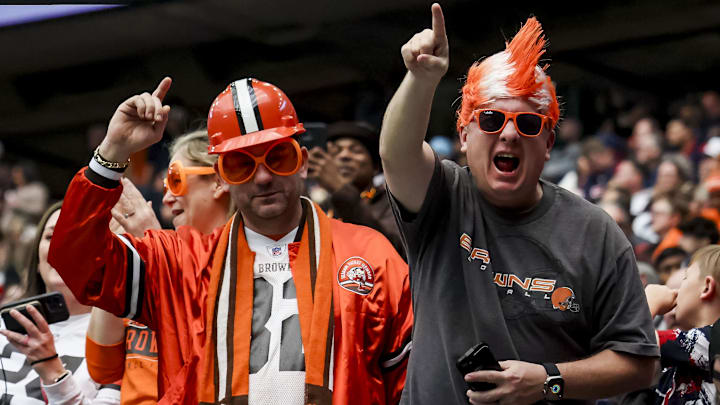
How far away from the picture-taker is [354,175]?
559 centimetres

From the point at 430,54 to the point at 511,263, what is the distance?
64cm

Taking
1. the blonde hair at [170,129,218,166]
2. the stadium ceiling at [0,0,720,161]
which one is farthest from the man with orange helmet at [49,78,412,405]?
the stadium ceiling at [0,0,720,161]

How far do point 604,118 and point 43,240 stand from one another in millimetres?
9206

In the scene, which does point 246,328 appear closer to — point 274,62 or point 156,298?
point 156,298

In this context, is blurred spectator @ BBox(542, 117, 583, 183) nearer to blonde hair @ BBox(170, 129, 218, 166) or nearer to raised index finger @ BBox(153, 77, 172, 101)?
blonde hair @ BBox(170, 129, 218, 166)

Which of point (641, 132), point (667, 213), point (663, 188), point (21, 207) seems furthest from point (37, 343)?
point (21, 207)

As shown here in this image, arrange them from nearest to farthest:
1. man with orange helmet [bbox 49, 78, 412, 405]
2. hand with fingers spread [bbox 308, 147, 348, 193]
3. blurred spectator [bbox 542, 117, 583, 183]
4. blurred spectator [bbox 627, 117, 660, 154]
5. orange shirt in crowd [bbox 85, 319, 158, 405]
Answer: man with orange helmet [bbox 49, 78, 412, 405] → orange shirt in crowd [bbox 85, 319, 158, 405] → hand with fingers spread [bbox 308, 147, 348, 193] → blurred spectator [bbox 627, 117, 660, 154] → blurred spectator [bbox 542, 117, 583, 183]

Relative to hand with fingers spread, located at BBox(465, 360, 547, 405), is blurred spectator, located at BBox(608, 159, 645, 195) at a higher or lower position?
higher

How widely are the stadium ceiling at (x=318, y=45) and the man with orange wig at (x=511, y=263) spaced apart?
27.3 feet

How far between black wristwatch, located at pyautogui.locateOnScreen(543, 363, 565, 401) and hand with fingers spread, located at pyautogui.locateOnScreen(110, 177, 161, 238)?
1.79m

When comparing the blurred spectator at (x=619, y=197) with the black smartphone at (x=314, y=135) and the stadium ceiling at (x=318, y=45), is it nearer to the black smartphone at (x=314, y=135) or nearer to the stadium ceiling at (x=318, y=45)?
the stadium ceiling at (x=318, y=45)

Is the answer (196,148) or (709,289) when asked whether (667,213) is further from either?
(196,148)

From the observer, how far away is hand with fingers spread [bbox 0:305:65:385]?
3.63 metres

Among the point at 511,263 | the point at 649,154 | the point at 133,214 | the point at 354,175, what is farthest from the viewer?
the point at 649,154
